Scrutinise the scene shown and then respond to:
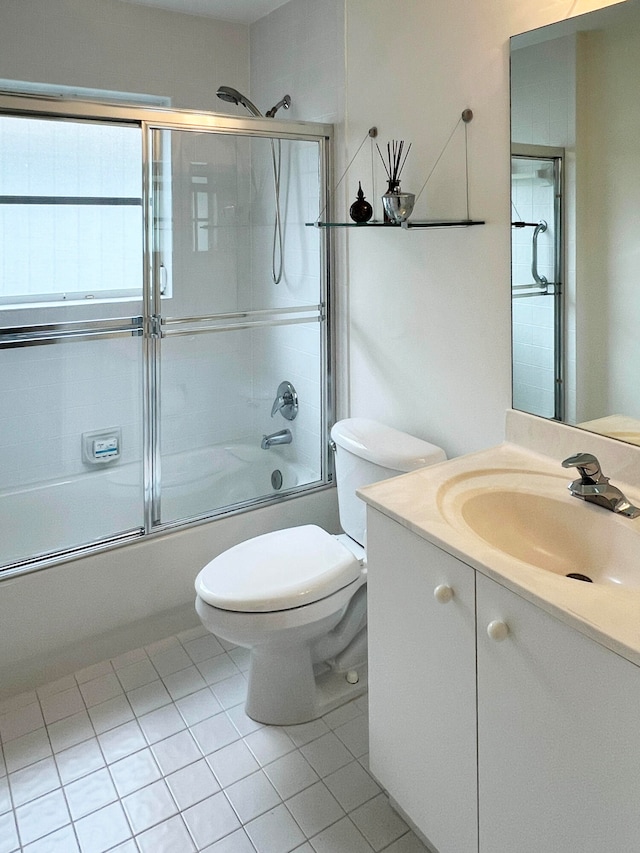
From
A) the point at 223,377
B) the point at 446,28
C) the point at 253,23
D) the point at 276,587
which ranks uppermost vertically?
the point at 253,23

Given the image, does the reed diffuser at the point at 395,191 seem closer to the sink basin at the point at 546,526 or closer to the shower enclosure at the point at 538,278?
the shower enclosure at the point at 538,278

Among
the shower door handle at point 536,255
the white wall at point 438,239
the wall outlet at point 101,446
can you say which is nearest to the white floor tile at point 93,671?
the wall outlet at point 101,446

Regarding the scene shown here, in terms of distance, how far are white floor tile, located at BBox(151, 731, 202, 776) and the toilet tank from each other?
2.54 ft

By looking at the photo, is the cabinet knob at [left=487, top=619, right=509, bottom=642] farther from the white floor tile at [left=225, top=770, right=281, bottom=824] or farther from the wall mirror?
the white floor tile at [left=225, top=770, right=281, bottom=824]

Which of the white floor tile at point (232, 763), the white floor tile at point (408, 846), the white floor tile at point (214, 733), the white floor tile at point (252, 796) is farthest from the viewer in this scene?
the white floor tile at point (214, 733)

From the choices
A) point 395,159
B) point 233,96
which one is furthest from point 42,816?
point 233,96

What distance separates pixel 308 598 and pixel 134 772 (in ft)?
2.14

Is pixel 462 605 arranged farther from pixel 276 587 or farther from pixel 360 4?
pixel 360 4

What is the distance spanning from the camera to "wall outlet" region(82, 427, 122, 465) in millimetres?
2467

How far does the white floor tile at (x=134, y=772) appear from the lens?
1785 mm

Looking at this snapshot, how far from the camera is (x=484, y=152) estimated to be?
1.85 meters

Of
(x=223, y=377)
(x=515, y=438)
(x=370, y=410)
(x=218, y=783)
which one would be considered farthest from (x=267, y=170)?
(x=218, y=783)

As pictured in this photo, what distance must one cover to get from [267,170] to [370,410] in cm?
95

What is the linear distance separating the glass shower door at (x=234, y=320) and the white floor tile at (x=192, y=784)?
867mm
